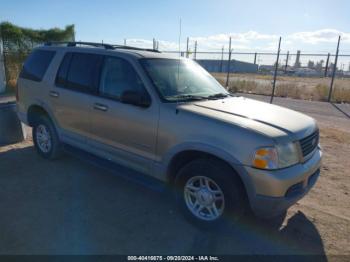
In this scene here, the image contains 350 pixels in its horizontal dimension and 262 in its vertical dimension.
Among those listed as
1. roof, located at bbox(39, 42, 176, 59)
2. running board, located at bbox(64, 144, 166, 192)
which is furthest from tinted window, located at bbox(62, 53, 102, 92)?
running board, located at bbox(64, 144, 166, 192)

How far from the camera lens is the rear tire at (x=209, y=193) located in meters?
3.26

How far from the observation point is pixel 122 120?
13.3 feet

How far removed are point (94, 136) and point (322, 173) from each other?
3.87 m

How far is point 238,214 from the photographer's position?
330 centimetres

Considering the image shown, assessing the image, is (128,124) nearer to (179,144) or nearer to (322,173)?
(179,144)

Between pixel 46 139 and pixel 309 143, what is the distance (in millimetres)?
4315

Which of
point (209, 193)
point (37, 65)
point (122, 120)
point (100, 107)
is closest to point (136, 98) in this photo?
point (122, 120)

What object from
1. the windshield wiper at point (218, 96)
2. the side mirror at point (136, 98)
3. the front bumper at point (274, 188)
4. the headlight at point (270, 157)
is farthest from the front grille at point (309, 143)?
the side mirror at point (136, 98)

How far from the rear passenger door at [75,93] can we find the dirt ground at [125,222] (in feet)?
2.43

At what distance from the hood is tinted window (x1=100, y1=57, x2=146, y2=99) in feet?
2.66

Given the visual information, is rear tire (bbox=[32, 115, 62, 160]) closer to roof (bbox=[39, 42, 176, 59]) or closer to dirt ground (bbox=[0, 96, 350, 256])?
dirt ground (bbox=[0, 96, 350, 256])

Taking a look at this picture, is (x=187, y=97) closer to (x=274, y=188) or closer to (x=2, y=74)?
(x=274, y=188)

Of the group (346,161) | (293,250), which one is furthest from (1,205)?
(346,161)

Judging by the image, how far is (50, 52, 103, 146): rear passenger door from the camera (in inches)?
179
